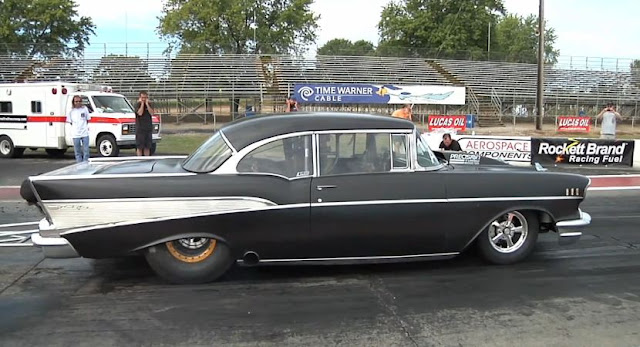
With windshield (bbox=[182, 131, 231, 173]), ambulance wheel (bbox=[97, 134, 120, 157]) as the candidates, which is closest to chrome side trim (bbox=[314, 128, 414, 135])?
windshield (bbox=[182, 131, 231, 173])

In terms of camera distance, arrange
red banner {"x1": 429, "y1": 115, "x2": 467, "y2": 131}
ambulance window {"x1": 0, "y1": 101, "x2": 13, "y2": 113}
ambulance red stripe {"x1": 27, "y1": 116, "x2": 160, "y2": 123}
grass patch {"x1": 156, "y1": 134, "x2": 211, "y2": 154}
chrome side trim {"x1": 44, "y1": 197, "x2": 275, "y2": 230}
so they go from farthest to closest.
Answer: red banner {"x1": 429, "y1": 115, "x2": 467, "y2": 131}, grass patch {"x1": 156, "y1": 134, "x2": 211, "y2": 154}, ambulance window {"x1": 0, "y1": 101, "x2": 13, "y2": 113}, ambulance red stripe {"x1": 27, "y1": 116, "x2": 160, "y2": 123}, chrome side trim {"x1": 44, "y1": 197, "x2": 275, "y2": 230}

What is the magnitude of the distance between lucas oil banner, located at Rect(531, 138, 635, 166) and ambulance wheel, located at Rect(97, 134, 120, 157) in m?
11.9

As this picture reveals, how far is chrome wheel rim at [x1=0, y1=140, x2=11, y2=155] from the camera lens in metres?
17.2

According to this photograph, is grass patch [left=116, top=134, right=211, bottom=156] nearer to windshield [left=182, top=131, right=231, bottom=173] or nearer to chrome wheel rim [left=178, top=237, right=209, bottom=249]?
windshield [left=182, top=131, right=231, bottom=173]

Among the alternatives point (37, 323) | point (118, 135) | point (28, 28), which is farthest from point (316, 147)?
point (28, 28)

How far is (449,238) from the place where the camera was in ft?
17.1

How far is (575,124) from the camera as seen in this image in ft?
94.9

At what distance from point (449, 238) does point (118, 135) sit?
13.4 meters

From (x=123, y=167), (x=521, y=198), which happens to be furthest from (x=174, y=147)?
(x=521, y=198)

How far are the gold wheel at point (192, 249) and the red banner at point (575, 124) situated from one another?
2774cm

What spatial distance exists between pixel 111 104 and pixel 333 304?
14.3 meters

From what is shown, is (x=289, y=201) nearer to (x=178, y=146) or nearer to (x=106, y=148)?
(x=106, y=148)

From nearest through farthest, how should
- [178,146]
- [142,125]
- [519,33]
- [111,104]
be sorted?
[142,125] → [111,104] → [178,146] → [519,33]

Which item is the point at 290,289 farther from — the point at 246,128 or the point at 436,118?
the point at 436,118
